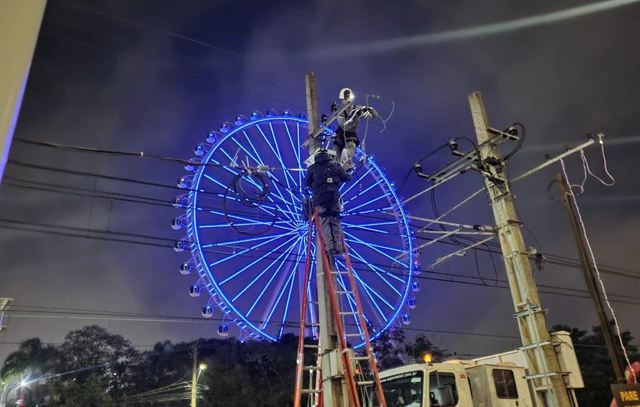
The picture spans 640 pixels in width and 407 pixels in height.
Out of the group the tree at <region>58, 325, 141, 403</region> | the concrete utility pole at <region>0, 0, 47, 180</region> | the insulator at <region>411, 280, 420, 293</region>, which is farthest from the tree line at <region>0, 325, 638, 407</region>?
the concrete utility pole at <region>0, 0, 47, 180</region>

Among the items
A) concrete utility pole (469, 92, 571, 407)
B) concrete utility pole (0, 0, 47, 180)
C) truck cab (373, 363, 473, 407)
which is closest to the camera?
concrete utility pole (0, 0, 47, 180)

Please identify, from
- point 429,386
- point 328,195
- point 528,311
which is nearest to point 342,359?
point 429,386

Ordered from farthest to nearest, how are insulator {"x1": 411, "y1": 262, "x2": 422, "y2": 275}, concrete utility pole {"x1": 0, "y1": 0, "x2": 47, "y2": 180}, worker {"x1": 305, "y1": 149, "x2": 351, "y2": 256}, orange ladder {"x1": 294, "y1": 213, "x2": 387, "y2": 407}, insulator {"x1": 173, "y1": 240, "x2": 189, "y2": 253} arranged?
insulator {"x1": 411, "y1": 262, "x2": 422, "y2": 275}, insulator {"x1": 173, "y1": 240, "x2": 189, "y2": 253}, worker {"x1": 305, "y1": 149, "x2": 351, "y2": 256}, orange ladder {"x1": 294, "y1": 213, "x2": 387, "y2": 407}, concrete utility pole {"x1": 0, "y1": 0, "x2": 47, "y2": 180}

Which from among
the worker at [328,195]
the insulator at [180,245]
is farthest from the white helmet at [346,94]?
the insulator at [180,245]

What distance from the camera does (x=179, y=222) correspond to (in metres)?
15.7

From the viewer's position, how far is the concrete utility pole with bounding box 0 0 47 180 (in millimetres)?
1053

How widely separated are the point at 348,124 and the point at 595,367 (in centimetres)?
5448

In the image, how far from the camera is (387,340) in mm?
42469

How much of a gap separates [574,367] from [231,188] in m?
9.80

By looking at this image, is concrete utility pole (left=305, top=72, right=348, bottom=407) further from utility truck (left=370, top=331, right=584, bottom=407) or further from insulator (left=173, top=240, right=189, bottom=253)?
insulator (left=173, top=240, right=189, bottom=253)

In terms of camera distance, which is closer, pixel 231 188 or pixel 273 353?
pixel 231 188

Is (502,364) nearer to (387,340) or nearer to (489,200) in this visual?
(489,200)

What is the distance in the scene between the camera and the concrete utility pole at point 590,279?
15766mm

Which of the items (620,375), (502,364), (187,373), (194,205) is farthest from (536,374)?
(187,373)
